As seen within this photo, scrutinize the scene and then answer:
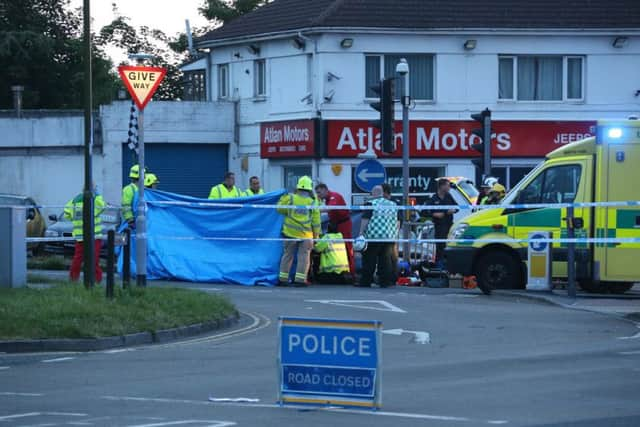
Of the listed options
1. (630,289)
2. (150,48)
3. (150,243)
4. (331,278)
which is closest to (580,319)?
(630,289)

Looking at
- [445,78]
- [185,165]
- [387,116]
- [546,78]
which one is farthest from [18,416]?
[185,165]

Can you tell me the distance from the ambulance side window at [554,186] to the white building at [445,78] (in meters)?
15.7

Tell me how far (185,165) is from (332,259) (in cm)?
1802

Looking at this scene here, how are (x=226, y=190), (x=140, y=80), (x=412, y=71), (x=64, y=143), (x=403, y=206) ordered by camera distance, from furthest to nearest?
(x=64, y=143) → (x=412, y=71) → (x=226, y=190) → (x=403, y=206) → (x=140, y=80)

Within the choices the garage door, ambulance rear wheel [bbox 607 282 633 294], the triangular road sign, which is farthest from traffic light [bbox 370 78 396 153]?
the garage door

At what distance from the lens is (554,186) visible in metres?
21.3

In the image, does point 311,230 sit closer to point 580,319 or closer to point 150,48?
point 580,319

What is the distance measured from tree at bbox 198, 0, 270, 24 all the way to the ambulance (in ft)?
133

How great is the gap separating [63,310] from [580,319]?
663cm

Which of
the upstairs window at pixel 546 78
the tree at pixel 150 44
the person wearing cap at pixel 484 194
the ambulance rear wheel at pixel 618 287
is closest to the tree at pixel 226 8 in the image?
the tree at pixel 150 44

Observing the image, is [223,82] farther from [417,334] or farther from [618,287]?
[417,334]

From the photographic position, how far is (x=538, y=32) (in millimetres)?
38094

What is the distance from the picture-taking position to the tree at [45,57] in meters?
56.2

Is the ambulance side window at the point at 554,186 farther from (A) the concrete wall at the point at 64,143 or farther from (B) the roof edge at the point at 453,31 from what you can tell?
(A) the concrete wall at the point at 64,143
